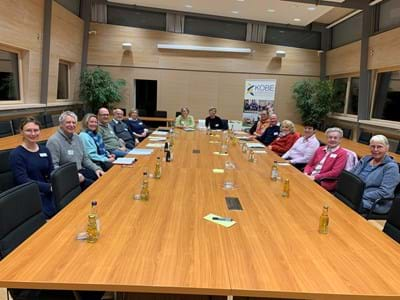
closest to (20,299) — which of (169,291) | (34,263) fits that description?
(34,263)

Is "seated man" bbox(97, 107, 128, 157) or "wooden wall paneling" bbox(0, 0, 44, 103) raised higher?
"wooden wall paneling" bbox(0, 0, 44, 103)

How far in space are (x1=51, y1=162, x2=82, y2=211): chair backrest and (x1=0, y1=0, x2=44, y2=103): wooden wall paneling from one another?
171 inches

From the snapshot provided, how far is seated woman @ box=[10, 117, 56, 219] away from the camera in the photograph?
3.18 m

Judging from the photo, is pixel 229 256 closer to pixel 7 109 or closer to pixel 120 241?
pixel 120 241

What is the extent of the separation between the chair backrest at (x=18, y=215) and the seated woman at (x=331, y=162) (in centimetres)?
298

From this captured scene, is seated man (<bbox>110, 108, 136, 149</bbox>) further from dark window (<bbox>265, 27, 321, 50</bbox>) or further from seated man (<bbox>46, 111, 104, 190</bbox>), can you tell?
dark window (<bbox>265, 27, 321, 50</bbox>)

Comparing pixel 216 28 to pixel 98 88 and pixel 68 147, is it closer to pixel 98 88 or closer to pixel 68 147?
pixel 98 88

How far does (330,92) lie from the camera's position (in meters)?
9.69

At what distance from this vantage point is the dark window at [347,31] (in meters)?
9.10

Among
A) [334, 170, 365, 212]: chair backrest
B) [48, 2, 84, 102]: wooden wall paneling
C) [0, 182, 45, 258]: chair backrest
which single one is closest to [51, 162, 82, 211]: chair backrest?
[0, 182, 45, 258]: chair backrest

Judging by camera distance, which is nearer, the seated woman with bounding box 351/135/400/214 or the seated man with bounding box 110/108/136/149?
the seated woman with bounding box 351/135/400/214

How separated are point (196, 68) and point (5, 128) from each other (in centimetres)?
605

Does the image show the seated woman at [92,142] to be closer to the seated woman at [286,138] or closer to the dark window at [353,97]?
the seated woman at [286,138]

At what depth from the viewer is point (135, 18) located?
10.4m
